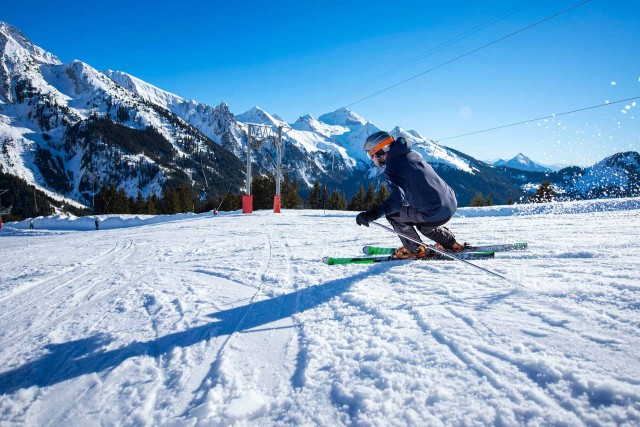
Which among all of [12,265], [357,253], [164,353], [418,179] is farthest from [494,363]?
[12,265]

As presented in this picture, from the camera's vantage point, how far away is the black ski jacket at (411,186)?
3771mm

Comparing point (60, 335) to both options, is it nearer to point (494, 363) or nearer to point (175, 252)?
point (494, 363)

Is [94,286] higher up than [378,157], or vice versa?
[378,157]

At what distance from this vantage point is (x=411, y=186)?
12.4ft

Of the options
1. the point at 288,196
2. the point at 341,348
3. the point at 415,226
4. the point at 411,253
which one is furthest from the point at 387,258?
the point at 288,196

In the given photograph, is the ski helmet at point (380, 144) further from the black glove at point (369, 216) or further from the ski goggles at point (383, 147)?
the black glove at point (369, 216)

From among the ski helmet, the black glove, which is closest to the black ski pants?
the black glove

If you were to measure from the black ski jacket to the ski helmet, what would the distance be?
11cm

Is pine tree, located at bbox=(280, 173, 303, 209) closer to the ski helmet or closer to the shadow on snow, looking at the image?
the ski helmet

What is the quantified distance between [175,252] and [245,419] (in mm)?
5436

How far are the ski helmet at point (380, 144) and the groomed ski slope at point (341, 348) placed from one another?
1.57 m

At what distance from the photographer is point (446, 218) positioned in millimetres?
4012

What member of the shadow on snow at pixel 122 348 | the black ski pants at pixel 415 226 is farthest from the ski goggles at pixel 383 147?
the shadow on snow at pixel 122 348

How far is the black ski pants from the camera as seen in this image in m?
4.06
